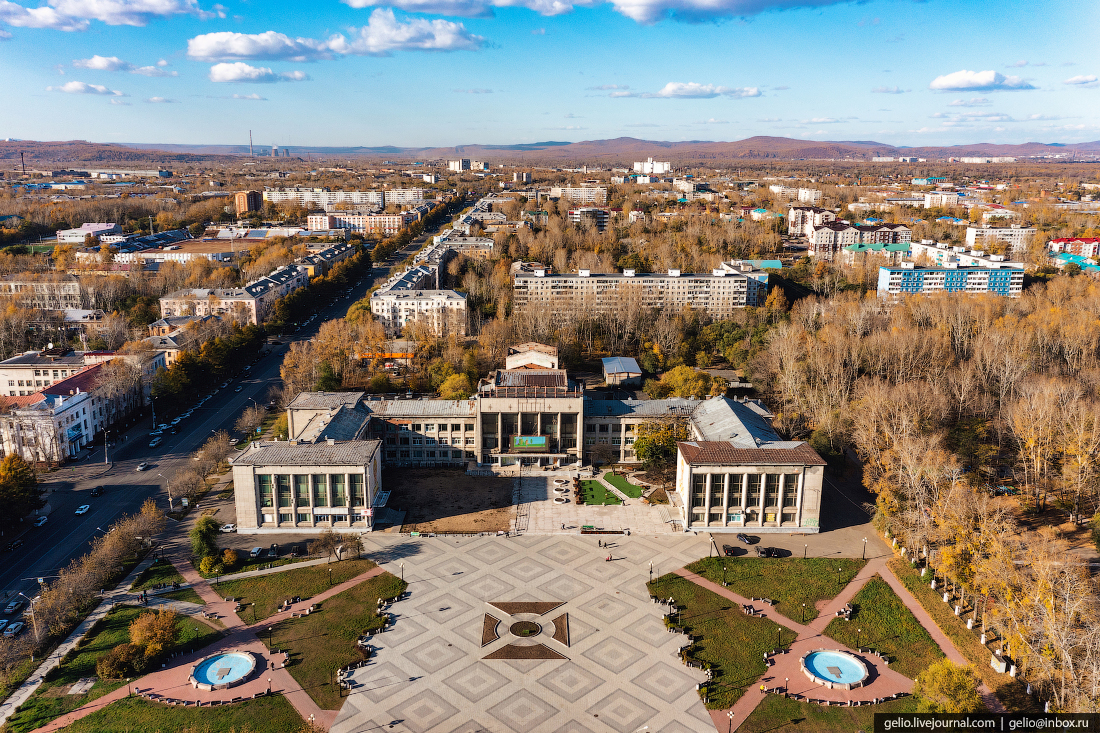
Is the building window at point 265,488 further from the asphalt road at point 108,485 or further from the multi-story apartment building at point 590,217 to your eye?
the multi-story apartment building at point 590,217

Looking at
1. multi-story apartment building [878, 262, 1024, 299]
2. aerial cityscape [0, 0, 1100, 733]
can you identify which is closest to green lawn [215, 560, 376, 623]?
aerial cityscape [0, 0, 1100, 733]

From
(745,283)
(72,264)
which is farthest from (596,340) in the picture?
(72,264)

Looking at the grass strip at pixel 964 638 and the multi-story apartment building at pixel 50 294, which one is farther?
the multi-story apartment building at pixel 50 294

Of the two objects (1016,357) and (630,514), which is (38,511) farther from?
(1016,357)

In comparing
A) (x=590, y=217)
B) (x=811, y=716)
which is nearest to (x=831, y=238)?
(x=590, y=217)

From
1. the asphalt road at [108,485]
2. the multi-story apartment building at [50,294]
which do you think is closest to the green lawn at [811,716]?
the asphalt road at [108,485]

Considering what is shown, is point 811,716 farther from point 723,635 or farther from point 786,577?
point 786,577

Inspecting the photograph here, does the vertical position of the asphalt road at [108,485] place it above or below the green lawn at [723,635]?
above
